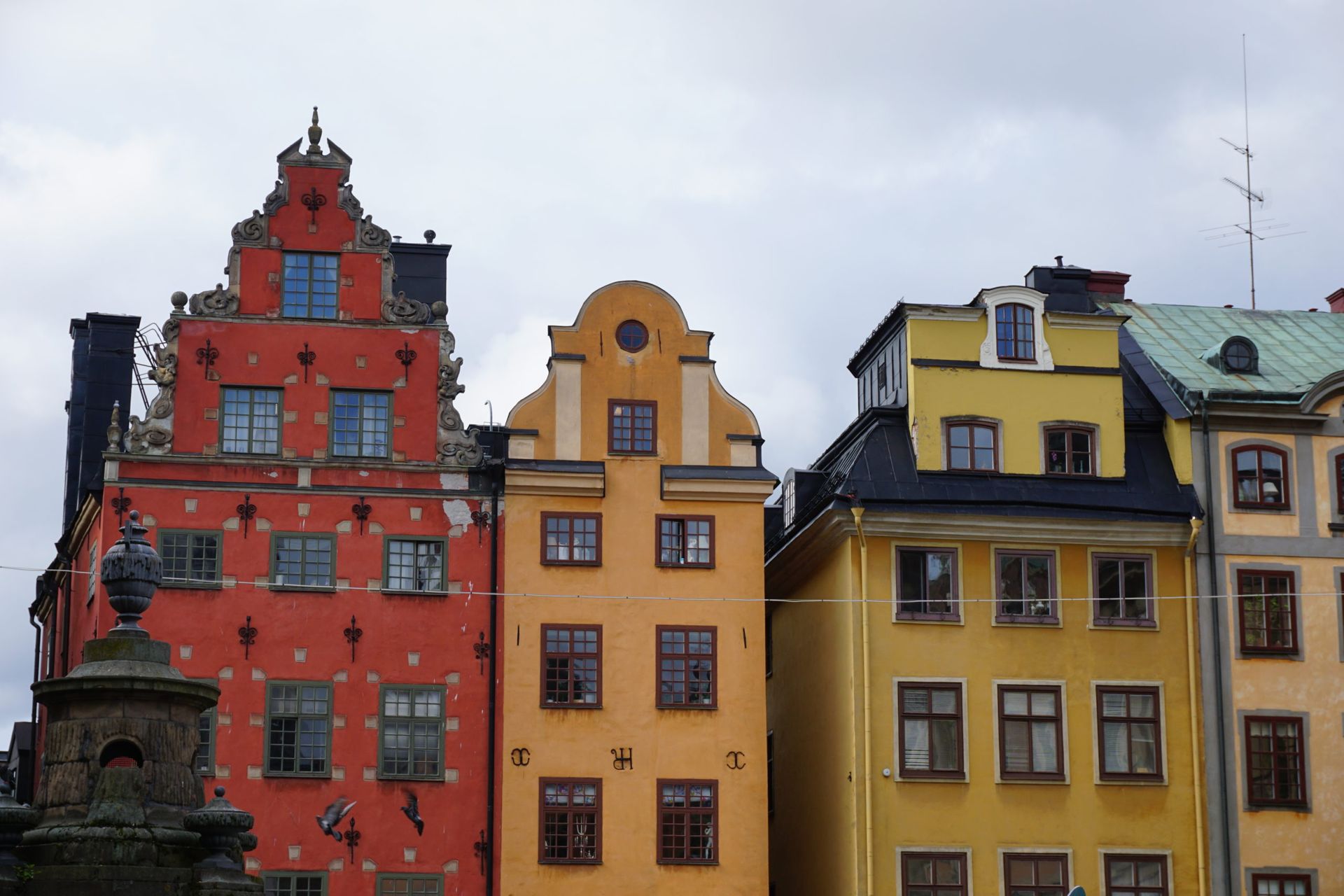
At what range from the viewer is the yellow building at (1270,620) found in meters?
43.9

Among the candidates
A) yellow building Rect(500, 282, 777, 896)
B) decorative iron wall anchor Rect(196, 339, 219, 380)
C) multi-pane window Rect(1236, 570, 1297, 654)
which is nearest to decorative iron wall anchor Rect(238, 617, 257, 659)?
yellow building Rect(500, 282, 777, 896)

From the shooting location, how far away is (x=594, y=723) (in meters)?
43.2

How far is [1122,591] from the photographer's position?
45031 mm

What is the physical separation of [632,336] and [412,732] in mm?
9681

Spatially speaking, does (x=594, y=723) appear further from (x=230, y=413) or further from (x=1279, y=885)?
(x=1279, y=885)

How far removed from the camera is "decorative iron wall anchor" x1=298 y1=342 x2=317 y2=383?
43.7 meters

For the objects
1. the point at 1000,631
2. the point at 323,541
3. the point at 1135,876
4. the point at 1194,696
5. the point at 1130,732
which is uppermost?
the point at 323,541

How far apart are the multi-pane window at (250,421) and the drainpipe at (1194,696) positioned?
19556 millimetres

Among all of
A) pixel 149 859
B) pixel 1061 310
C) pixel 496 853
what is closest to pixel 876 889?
pixel 496 853

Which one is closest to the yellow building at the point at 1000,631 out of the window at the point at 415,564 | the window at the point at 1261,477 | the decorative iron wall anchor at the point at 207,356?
the window at the point at 1261,477

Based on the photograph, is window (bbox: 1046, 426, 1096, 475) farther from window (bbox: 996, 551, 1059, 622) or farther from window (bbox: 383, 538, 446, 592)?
window (bbox: 383, 538, 446, 592)

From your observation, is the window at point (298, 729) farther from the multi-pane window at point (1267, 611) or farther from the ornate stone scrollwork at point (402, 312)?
the multi-pane window at point (1267, 611)

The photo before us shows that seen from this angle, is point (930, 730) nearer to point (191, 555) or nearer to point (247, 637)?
point (247, 637)

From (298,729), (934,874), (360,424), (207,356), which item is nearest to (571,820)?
(298,729)
